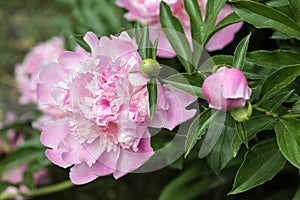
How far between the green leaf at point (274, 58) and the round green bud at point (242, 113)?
0.06 m

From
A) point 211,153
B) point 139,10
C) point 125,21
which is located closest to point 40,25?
point 125,21

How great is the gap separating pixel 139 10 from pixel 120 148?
0.55 ft

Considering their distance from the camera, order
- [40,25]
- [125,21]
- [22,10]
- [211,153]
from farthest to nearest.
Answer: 1. [22,10]
2. [40,25]
3. [125,21]
4. [211,153]

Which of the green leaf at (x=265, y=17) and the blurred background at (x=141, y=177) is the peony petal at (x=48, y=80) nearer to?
the blurred background at (x=141, y=177)

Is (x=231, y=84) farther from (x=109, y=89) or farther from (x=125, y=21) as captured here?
(x=125, y=21)

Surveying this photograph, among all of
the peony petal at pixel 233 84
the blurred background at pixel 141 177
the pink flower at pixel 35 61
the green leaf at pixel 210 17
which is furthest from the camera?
the pink flower at pixel 35 61

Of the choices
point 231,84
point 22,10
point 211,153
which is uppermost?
point 231,84

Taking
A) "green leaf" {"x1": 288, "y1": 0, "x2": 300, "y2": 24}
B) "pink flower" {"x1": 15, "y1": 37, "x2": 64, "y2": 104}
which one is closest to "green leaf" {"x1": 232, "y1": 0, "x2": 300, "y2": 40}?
"green leaf" {"x1": 288, "y1": 0, "x2": 300, "y2": 24}

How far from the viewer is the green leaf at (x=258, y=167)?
0.42 m

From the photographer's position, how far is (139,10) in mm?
545

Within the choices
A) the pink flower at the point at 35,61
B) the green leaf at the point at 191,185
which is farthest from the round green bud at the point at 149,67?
the pink flower at the point at 35,61

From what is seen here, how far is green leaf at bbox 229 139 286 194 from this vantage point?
418 mm

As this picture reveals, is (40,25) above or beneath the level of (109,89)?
beneath

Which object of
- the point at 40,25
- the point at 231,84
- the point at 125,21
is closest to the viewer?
the point at 231,84
